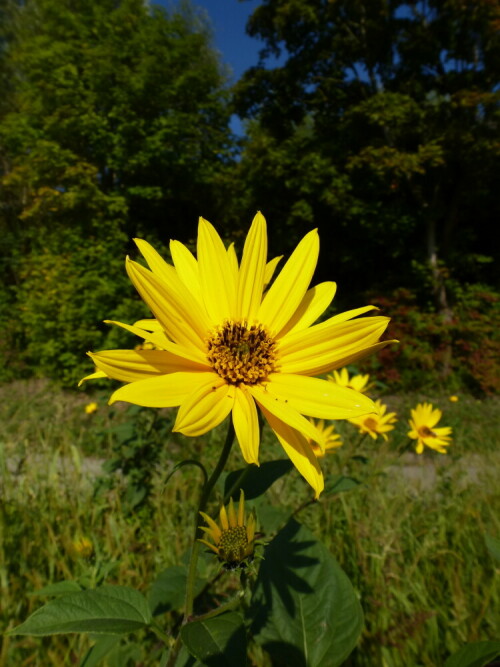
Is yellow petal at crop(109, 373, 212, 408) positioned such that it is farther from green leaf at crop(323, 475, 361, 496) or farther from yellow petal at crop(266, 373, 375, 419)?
green leaf at crop(323, 475, 361, 496)

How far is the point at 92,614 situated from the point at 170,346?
517 mm

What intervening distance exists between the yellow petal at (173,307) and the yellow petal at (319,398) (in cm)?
20

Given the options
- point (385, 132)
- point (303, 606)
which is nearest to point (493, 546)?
point (303, 606)

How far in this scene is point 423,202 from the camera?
8898 millimetres

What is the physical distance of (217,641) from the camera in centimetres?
69

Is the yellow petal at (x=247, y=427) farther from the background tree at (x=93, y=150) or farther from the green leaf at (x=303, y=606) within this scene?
the background tree at (x=93, y=150)

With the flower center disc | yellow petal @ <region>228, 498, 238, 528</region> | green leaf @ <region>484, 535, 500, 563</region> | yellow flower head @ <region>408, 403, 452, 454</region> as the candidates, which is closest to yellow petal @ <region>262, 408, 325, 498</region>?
the flower center disc

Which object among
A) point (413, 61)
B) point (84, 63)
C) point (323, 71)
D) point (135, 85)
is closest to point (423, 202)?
point (413, 61)

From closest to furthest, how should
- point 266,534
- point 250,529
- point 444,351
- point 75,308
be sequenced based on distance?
point 250,529 → point 266,534 → point 75,308 → point 444,351

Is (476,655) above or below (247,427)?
below

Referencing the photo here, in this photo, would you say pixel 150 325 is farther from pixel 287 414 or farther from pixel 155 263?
pixel 287 414

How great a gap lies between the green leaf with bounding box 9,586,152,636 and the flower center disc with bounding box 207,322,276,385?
0.47m

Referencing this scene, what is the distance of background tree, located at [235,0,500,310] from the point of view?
779 centimetres

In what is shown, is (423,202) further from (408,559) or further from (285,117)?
(408,559)
